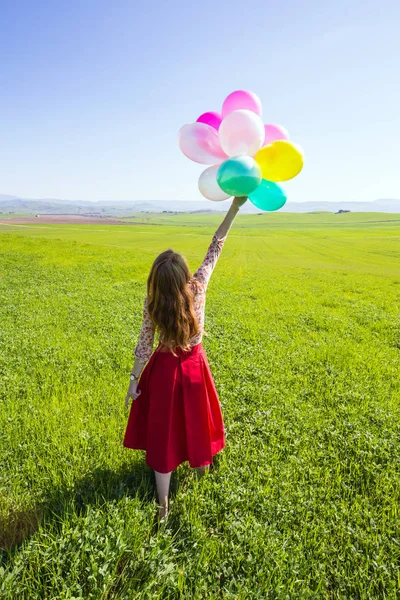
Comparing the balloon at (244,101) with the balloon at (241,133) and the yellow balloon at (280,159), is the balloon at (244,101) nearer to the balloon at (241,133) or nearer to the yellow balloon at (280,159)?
the balloon at (241,133)

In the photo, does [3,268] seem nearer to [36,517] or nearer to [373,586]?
[36,517]

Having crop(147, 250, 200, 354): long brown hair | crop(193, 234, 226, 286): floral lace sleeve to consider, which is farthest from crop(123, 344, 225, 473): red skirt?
crop(193, 234, 226, 286): floral lace sleeve

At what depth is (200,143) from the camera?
3.64 meters

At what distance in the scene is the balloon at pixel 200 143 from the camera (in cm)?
356

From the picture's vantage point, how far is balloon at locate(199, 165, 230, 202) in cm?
367

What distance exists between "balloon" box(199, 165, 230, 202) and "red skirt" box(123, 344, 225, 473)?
175cm

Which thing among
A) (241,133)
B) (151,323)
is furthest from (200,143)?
(151,323)

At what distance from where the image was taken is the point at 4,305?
1012cm

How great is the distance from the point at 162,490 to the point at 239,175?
119 inches

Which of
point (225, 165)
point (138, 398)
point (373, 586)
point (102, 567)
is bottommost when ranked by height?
point (373, 586)

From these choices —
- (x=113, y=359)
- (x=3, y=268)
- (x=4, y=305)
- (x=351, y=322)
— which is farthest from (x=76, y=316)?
(x=3, y=268)

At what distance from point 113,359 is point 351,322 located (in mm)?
7223

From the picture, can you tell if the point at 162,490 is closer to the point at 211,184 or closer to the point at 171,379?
the point at 171,379

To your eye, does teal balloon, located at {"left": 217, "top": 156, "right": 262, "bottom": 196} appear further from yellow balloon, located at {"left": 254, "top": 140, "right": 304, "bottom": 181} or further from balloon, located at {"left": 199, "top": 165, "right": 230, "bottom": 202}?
balloon, located at {"left": 199, "top": 165, "right": 230, "bottom": 202}
